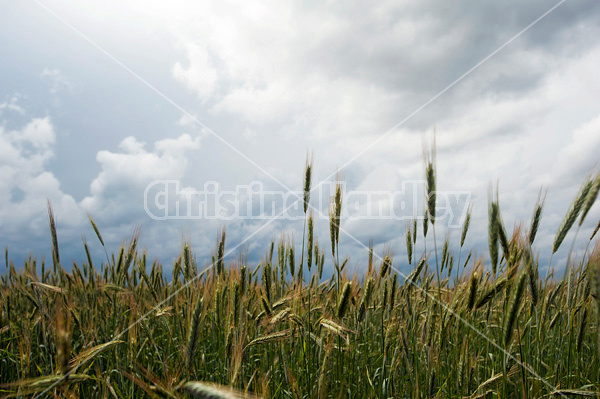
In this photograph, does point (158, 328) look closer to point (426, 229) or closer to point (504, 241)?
point (426, 229)

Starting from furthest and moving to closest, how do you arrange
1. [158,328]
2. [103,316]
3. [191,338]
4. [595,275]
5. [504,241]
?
[158,328]
[103,316]
[504,241]
[191,338]
[595,275]

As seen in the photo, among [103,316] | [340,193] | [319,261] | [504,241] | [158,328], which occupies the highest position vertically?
[340,193]

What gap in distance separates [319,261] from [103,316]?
7.83ft

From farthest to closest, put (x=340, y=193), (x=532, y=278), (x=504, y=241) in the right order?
(x=340, y=193) < (x=504, y=241) < (x=532, y=278)

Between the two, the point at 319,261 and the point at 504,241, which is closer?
the point at 504,241

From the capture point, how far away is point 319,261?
4.68m

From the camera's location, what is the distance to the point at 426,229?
3.28 metres

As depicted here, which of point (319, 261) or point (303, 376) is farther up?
point (319, 261)

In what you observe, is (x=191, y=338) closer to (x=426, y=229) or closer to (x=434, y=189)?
(x=434, y=189)

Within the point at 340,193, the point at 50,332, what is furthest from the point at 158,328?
the point at 340,193

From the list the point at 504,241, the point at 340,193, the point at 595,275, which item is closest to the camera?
the point at 595,275

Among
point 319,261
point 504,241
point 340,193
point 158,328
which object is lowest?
point 158,328

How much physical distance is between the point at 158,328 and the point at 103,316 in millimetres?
967

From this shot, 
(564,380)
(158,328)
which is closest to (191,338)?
(564,380)
